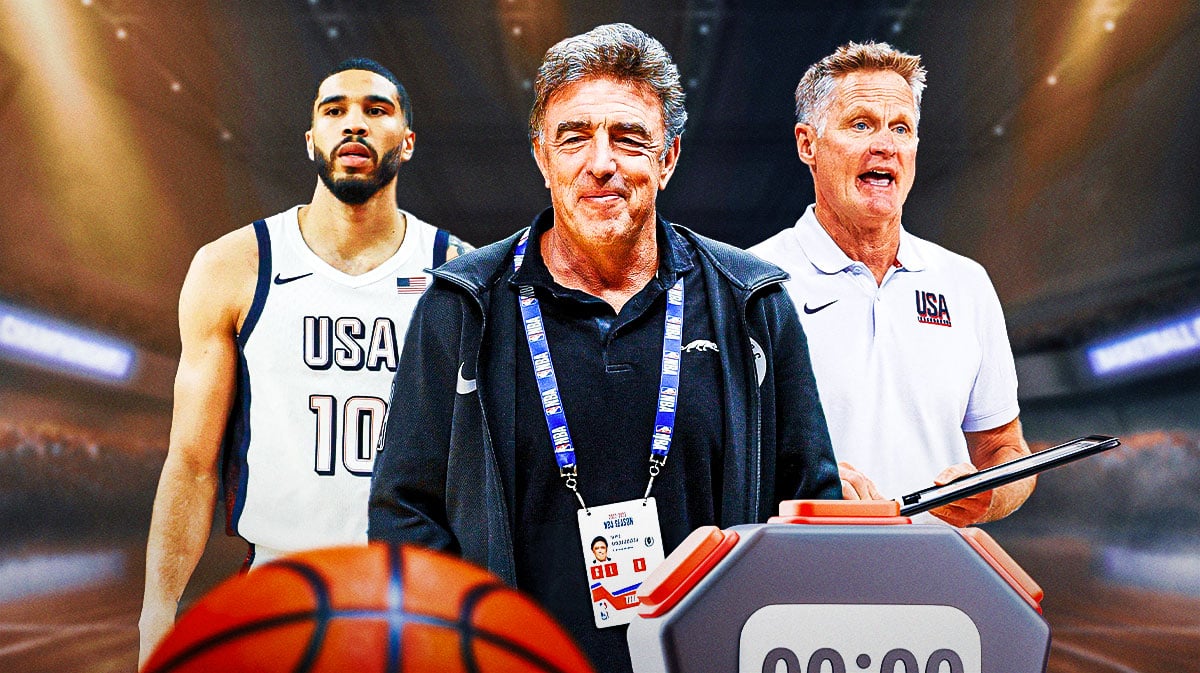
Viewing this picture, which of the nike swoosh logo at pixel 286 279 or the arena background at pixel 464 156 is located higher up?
the arena background at pixel 464 156

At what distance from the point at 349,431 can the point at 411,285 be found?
1.36ft

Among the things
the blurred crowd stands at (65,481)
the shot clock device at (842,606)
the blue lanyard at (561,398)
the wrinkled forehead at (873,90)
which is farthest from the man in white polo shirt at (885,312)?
the blurred crowd stands at (65,481)

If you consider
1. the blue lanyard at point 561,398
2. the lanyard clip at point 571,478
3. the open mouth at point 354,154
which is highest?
the open mouth at point 354,154

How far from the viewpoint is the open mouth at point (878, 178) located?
2.69m

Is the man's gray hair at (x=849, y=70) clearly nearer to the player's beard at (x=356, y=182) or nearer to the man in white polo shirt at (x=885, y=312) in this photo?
the man in white polo shirt at (x=885, y=312)

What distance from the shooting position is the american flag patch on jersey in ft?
9.29

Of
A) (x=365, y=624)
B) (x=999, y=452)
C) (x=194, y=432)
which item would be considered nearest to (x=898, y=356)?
(x=999, y=452)

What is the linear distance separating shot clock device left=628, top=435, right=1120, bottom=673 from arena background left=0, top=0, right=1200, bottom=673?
6.38 ft

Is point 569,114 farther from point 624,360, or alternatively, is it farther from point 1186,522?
point 1186,522

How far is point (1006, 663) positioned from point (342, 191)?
7.22 feet

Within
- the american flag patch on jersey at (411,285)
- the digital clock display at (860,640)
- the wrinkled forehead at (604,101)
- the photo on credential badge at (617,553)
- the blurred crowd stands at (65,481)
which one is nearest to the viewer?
the digital clock display at (860,640)

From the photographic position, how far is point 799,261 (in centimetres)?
271

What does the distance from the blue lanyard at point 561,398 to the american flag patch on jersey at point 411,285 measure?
1.03 meters

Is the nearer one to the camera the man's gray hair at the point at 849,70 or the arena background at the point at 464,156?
A: the man's gray hair at the point at 849,70
